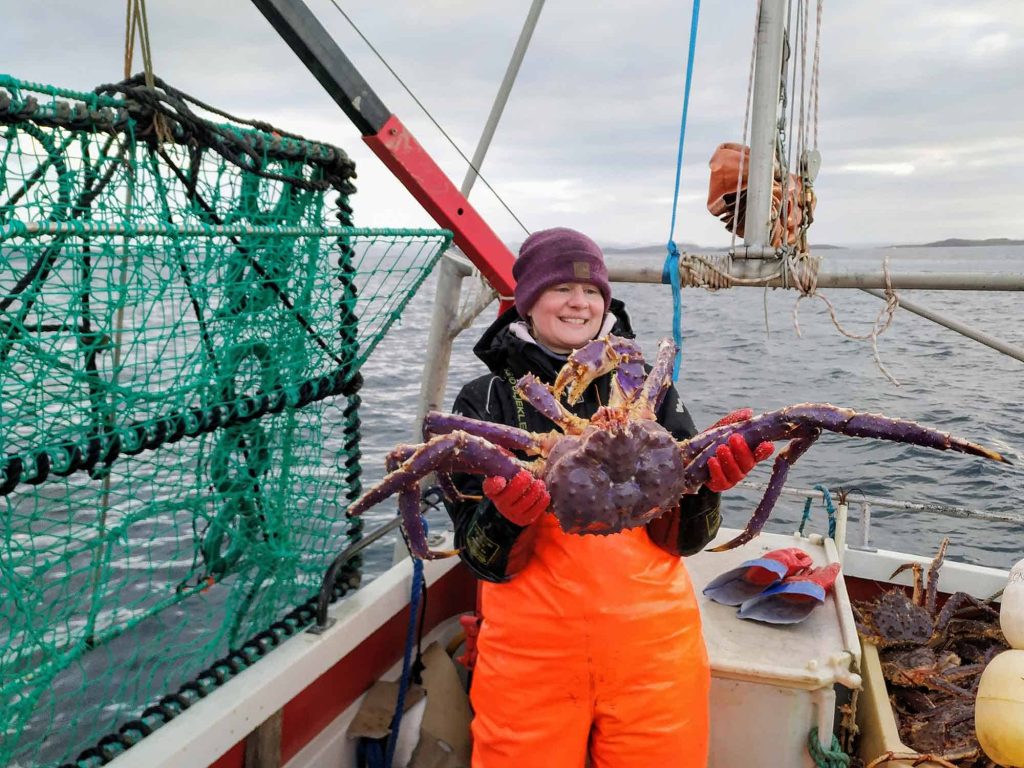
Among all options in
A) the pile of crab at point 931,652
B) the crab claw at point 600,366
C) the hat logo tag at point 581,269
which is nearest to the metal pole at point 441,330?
the hat logo tag at point 581,269

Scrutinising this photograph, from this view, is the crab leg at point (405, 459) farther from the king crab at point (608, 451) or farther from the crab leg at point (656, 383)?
the crab leg at point (656, 383)

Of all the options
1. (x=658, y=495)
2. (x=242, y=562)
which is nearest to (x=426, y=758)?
(x=242, y=562)

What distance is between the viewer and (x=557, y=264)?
2219mm

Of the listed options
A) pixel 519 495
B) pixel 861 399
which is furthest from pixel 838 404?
pixel 519 495

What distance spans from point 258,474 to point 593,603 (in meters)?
1.17

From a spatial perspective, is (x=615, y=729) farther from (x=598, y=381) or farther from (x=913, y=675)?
(x=913, y=675)

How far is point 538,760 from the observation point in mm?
1990

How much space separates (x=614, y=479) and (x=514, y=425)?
47 cm

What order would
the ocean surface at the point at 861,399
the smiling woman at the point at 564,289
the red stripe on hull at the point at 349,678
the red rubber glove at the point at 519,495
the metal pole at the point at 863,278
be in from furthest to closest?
the ocean surface at the point at 861,399 < the metal pole at the point at 863,278 < the red stripe on hull at the point at 349,678 < the smiling woman at the point at 564,289 < the red rubber glove at the point at 519,495

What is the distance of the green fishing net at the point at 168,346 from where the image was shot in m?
1.72

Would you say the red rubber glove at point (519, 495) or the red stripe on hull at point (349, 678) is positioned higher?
the red rubber glove at point (519, 495)

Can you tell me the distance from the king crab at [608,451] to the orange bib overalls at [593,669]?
0.20 metres

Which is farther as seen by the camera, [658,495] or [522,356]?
[522,356]

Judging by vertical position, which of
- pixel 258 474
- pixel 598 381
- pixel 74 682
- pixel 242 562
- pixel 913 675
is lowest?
pixel 74 682
